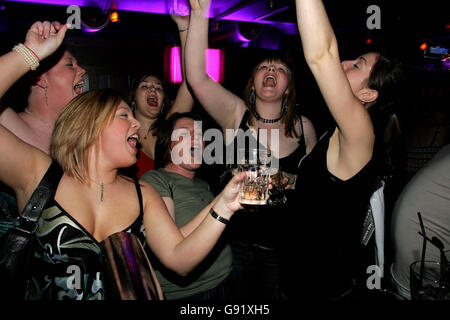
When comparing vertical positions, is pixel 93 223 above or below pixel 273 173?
below

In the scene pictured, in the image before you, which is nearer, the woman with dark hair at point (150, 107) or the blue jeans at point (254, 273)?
the blue jeans at point (254, 273)

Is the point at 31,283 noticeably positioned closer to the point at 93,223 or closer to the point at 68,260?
the point at 68,260

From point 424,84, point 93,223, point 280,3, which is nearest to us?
point 93,223

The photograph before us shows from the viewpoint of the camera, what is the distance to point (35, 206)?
1.30 m

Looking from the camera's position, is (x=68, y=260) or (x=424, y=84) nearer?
(x=68, y=260)

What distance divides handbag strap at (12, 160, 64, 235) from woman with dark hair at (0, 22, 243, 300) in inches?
1.5

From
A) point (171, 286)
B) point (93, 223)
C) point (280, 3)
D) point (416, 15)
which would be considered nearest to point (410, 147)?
point (416, 15)

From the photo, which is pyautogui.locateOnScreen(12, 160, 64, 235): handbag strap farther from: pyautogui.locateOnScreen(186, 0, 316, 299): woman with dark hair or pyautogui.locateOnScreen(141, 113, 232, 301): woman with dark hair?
pyautogui.locateOnScreen(186, 0, 316, 299): woman with dark hair

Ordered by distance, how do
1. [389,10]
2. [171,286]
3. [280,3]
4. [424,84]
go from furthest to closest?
1. [424,84]
2. [280,3]
3. [389,10]
4. [171,286]

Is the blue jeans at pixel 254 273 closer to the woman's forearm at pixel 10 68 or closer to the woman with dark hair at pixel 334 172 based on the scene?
the woman with dark hair at pixel 334 172

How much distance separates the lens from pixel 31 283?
53.3 inches

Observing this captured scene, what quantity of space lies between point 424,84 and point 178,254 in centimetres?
1014

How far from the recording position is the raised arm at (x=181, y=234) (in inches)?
58.6

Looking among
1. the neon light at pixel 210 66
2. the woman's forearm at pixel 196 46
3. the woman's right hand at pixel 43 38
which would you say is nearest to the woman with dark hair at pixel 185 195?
the woman's forearm at pixel 196 46
